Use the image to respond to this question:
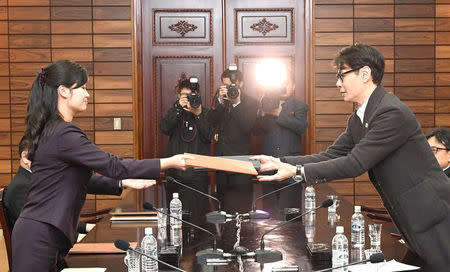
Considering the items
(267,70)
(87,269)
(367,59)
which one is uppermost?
(267,70)

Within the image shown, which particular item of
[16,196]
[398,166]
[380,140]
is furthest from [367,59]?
[16,196]

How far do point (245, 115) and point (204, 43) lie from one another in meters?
1.43

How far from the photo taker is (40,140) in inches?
101

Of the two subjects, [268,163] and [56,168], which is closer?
[56,168]

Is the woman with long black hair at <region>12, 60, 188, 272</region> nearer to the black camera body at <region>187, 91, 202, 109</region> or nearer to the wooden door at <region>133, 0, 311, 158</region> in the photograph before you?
the black camera body at <region>187, 91, 202, 109</region>

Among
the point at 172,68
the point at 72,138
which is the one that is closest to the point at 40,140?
the point at 72,138

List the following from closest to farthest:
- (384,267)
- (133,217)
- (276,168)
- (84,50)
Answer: (384,267)
(276,168)
(133,217)
(84,50)

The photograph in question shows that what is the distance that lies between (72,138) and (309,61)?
4051 mm

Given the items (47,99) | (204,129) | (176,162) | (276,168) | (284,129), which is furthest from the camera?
(284,129)

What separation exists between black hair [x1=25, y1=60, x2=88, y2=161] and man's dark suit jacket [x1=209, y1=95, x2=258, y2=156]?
2542 millimetres

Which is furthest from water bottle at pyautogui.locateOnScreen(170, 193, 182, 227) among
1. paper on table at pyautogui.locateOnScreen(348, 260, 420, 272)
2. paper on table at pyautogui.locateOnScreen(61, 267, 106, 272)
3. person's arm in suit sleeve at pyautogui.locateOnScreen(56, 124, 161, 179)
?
paper on table at pyautogui.locateOnScreen(348, 260, 420, 272)

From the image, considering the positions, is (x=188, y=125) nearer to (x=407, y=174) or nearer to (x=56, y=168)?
(x=56, y=168)

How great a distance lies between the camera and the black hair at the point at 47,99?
2.58 m

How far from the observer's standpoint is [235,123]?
5129mm
